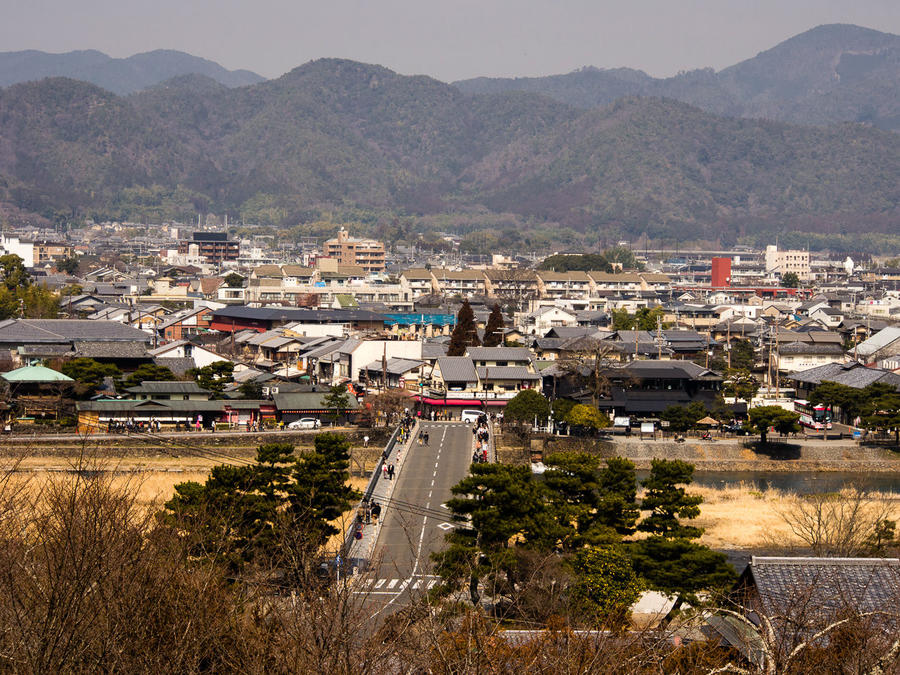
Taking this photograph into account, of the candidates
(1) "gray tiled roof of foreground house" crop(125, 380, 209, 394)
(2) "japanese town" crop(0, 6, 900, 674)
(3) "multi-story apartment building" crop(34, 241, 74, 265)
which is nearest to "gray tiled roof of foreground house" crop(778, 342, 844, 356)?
(2) "japanese town" crop(0, 6, 900, 674)

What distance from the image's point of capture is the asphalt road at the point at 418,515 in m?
11.9

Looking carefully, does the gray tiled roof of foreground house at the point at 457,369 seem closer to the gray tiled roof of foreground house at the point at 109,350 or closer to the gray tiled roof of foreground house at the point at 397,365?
the gray tiled roof of foreground house at the point at 397,365

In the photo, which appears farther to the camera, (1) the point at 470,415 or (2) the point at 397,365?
(2) the point at 397,365

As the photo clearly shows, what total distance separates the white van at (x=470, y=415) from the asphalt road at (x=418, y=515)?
5.66ft

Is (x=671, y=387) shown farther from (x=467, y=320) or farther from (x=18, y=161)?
(x=18, y=161)

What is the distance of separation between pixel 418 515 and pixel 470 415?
10.5 m

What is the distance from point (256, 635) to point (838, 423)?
2248 cm

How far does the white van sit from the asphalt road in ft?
5.66

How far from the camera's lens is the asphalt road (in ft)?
39.0

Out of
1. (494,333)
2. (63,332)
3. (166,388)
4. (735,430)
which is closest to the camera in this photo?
(166,388)

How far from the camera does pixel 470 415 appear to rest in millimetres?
26031

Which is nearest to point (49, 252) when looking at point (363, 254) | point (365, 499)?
point (363, 254)

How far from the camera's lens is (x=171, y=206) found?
148m

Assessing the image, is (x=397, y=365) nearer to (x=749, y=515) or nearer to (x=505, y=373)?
(x=505, y=373)
